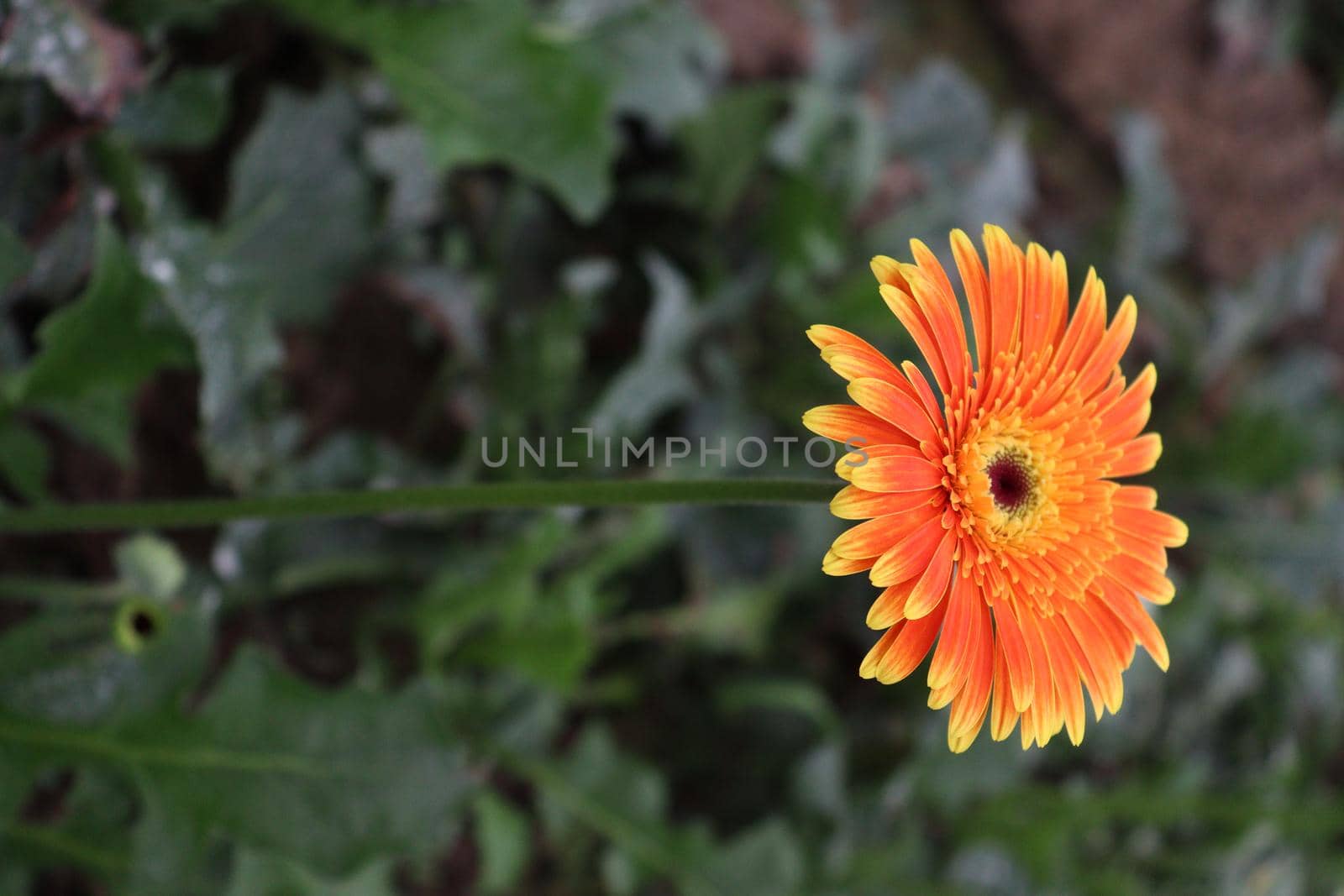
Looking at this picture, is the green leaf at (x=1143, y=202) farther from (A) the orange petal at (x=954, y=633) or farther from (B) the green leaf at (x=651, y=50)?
(A) the orange petal at (x=954, y=633)

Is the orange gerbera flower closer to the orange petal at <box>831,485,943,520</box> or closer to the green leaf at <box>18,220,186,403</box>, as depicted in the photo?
the orange petal at <box>831,485,943,520</box>

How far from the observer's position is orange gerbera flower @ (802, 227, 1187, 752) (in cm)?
88

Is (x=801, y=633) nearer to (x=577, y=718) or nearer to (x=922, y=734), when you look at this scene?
(x=922, y=734)

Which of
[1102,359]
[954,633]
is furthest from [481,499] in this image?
[1102,359]

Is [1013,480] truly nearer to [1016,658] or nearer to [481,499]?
[1016,658]

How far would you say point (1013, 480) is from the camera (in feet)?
3.30

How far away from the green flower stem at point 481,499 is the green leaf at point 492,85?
2.25 ft

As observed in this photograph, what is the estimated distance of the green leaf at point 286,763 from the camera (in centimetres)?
136

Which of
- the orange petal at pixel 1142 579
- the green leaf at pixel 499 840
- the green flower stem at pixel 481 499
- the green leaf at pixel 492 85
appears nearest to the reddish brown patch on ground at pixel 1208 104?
the green leaf at pixel 492 85

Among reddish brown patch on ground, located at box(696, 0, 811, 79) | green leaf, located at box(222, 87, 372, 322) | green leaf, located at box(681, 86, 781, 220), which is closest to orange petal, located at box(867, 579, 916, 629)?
green leaf, located at box(222, 87, 372, 322)

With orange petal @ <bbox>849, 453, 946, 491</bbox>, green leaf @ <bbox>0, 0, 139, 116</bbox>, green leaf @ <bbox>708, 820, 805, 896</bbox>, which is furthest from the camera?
green leaf @ <bbox>708, 820, 805, 896</bbox>

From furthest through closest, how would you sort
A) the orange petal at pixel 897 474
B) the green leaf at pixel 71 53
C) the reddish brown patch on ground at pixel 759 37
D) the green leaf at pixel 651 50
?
the reddish brown patch on ground at pixel 759 37 < the green leaf at pixel 651 50 < the green leaf at pixel 71 53 < the orange petal at pixel 897 474

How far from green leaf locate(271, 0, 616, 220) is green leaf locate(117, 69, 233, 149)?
0.19 meters

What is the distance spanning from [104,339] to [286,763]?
57 cm
